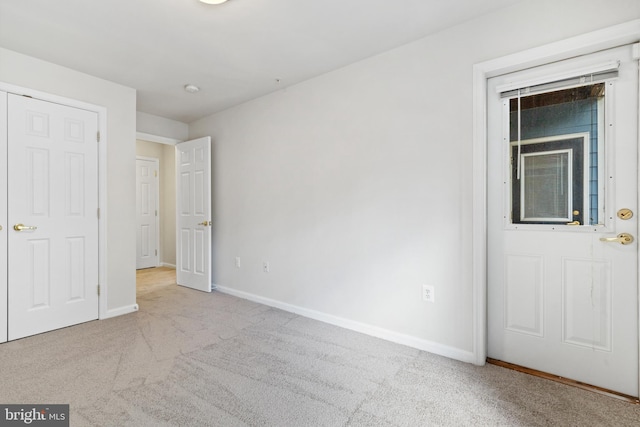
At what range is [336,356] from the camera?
7.50ft

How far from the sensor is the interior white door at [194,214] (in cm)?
404

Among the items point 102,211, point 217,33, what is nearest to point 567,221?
point 217,33

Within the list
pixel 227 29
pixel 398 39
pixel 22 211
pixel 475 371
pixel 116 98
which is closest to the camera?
pixel 475 371

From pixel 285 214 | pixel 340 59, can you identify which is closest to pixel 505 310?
pixel 285 214

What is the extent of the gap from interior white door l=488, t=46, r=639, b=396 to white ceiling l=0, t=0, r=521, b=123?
2.39 feet

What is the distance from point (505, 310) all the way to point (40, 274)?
12.8 ft

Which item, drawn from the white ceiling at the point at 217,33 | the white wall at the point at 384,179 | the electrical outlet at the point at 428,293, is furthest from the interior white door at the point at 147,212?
the electrical outlet at the point at 428,293

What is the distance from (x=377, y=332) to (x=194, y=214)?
2.96 m

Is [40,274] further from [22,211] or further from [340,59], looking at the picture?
[340,59]

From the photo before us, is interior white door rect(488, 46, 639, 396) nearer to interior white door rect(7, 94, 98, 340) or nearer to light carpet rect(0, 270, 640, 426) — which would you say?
light carpet rect(0, 270, 640, 426)

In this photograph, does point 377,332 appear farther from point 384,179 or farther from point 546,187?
point 546,187

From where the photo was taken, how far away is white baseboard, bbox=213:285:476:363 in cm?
223

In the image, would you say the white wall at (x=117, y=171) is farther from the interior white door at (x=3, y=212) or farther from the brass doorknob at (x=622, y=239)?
the brass doorknob at (x=622, y=239)

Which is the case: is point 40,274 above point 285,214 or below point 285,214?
below
